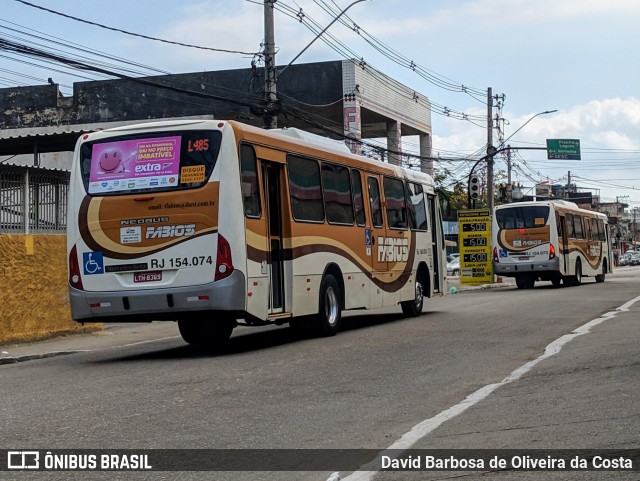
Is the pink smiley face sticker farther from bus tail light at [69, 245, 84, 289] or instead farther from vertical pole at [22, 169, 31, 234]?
vertical pole at [22, 169, 31, 234]

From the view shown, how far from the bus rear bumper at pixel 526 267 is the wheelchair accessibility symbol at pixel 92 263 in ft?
80.3

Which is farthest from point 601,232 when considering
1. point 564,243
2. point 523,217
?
point 523,217

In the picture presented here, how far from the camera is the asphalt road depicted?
7465 millimetres

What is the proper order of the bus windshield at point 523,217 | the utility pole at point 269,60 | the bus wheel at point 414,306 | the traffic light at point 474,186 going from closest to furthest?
the bus wheel at point 414,306, the utility pole at point 269,60, the bus windshield at point 523,217, the traffic light at point 474,186

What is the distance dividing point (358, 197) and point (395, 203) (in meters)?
2.25

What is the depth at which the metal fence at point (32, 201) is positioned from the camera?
18391 mm

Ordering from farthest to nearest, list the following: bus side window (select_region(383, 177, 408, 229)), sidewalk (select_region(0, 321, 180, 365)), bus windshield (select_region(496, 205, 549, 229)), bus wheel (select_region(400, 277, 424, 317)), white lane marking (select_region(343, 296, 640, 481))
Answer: bus windshield (select_region(496, 205, 549, 229)), bus wheel (select_region(400, 277, 424, 317)), bus side window (select_region(383, 177, 408, 229)), sidewalk (select_region(0, 321, 180, 365)), white lane marking (select_region(343, 296, 640, 481))

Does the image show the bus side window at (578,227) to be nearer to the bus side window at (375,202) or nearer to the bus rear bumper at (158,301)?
the bus side window at (375,202)

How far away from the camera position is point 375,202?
18.8m

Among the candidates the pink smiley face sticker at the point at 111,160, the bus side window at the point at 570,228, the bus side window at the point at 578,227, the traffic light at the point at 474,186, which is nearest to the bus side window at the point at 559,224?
the bus side window at the point at 570,228

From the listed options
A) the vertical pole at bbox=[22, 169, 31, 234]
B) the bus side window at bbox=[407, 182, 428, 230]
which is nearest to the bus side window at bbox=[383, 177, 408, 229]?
the bus side window at bbox=[407, 182, 428, 230]

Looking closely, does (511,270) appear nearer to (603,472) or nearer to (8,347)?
(8,347)

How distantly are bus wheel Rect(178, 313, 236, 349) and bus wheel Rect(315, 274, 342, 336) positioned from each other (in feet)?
4.72

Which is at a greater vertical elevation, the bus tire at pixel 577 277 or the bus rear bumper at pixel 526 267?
the bus rear bumper at pixel 526 267
